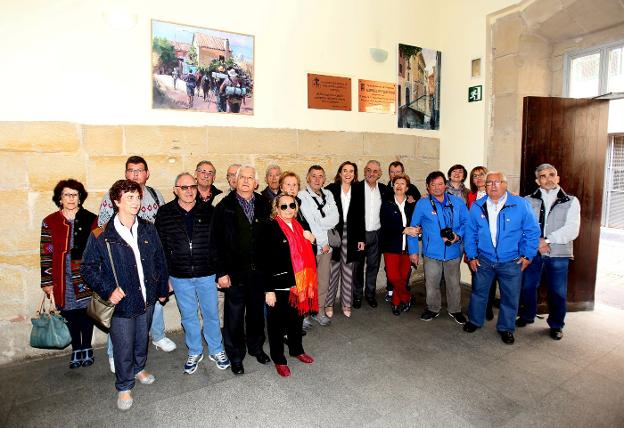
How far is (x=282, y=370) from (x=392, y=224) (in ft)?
6.63

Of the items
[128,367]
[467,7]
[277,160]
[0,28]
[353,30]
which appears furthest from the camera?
[467,7]

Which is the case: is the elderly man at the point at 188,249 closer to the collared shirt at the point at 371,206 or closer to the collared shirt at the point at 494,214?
the collared shirt at the point at 371,206

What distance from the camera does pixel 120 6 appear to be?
11.3 feet

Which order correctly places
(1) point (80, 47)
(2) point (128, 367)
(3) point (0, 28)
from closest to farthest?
(2) point (128, 367), (3) point (0, 28), (1) point (80, 47)

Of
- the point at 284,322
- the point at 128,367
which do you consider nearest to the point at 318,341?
the point at 284,322

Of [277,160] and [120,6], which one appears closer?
[120,6]

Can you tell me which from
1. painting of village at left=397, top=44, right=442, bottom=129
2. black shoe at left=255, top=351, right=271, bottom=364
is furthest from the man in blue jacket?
black shoe at left=255, top=351, right=271, bottom=364

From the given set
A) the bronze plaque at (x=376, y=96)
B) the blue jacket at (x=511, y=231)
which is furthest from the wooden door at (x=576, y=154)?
the bronze plaque at (x=376, y=96)

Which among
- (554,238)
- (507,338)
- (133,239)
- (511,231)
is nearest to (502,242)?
(511,231)

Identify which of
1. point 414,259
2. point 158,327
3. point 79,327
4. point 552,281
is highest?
point 414,259

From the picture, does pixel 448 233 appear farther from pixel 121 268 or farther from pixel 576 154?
pixel 121 268

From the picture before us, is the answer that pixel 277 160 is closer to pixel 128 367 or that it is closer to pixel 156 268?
Result: pixel 156 268

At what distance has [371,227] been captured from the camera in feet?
14.2

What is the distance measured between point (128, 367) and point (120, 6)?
2984mm
